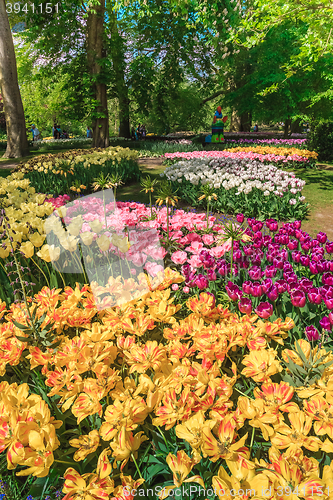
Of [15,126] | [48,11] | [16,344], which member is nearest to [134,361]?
[16,344]

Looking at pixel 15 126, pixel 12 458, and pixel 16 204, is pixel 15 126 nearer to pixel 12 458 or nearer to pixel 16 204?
pixel 16 204

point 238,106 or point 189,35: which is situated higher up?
point 189,35

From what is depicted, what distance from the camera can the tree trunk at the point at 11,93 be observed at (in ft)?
36.4

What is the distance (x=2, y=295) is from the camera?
7.37ft

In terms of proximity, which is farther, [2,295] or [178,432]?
[2,295]

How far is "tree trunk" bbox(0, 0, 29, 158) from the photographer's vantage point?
1111 centimetres

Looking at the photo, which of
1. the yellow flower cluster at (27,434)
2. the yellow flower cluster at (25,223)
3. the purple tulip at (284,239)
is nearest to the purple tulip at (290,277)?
the purple tulip at (284,239)

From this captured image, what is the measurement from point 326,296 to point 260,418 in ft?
2.96

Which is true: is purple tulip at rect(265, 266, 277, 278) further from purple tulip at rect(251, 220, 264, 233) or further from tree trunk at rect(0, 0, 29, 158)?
tree trunk at rect(0, 0, 29, 158)

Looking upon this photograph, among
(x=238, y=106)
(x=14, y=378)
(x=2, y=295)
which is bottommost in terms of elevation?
(x=14, y=378)

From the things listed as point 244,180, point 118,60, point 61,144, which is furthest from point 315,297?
point 61,144

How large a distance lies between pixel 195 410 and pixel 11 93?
14.0 metres

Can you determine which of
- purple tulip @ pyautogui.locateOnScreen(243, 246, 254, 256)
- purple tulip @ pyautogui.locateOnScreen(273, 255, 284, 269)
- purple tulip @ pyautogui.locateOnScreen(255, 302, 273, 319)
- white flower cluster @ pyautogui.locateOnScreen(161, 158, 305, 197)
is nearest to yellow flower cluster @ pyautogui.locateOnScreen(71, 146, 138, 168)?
white flower cluster @ pyautogui.locateOnScreen(161, 158, 305, 197)

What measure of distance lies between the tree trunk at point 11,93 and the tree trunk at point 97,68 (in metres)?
3.17
